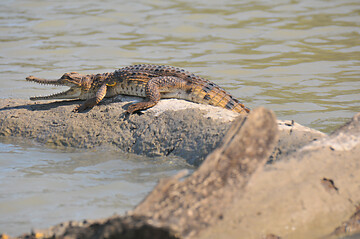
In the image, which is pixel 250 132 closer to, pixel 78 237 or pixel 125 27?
pixel 78 237

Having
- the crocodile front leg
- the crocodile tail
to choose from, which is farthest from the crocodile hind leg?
the crocodile front leg

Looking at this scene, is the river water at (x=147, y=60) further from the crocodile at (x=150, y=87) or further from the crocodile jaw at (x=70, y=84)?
the crocodile at (x=150, y=87)

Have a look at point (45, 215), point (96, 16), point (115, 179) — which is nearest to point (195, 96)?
point (115, 179)

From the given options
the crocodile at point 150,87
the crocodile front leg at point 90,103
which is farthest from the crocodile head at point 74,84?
the crocodile front leg at point 90,103

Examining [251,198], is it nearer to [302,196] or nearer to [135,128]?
[302,196]

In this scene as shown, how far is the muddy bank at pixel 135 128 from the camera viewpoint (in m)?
4.60

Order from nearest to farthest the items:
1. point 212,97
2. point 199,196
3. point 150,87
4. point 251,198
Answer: point 199,196 < point 251,198 < point 150,87 < point 212,97

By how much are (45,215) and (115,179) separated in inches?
36.0

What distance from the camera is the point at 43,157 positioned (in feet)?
17.0

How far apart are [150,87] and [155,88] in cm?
6

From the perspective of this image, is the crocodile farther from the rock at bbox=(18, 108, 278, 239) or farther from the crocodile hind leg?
the rock at bbox=(18, 108, 278, 239)

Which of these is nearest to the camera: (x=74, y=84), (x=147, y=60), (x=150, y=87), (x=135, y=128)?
(x=135, y=128)

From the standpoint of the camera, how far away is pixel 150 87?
564cm

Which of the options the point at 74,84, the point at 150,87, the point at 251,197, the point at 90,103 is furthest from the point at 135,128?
the point at 251,197
